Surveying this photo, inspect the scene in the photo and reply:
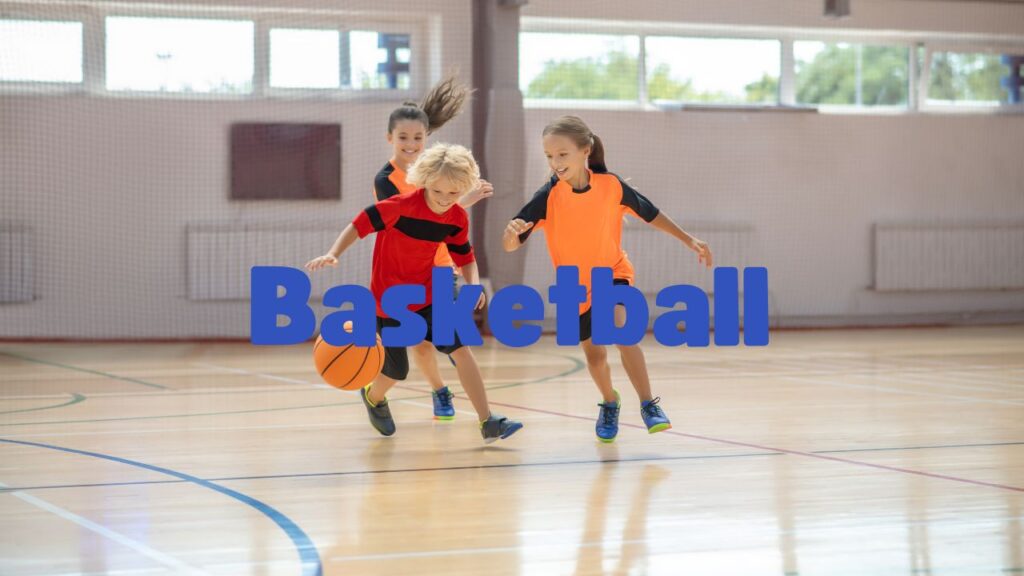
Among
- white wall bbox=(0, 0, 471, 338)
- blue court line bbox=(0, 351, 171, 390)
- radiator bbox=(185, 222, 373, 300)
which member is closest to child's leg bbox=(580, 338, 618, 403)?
blue court line bbox=(0, 351, 171, 390)

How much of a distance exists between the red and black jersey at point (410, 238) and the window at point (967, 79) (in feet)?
25.5

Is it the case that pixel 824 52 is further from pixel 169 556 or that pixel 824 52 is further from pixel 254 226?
pixel 169 556

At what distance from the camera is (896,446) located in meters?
3.98

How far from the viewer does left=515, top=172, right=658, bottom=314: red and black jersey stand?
13.2 ft

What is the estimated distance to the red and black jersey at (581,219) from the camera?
4012 mm

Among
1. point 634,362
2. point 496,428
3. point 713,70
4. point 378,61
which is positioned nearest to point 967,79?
point 713,70

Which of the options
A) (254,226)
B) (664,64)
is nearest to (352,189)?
(254,226)

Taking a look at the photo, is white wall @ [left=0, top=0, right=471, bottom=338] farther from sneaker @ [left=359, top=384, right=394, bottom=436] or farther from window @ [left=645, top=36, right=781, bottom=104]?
sneaker @ [left=359, top=384, right=394, bottom=436]

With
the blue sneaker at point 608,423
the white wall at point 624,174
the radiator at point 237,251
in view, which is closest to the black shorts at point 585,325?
the blue sneaker at point 608,423

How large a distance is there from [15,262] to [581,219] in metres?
6.02

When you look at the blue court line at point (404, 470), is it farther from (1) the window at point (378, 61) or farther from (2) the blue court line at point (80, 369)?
(1) the window at point (378, 61)

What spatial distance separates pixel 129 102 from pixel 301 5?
142cm

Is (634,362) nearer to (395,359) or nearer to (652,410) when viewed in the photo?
(652,410)

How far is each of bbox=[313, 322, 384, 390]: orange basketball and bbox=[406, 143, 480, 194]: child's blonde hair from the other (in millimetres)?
492
